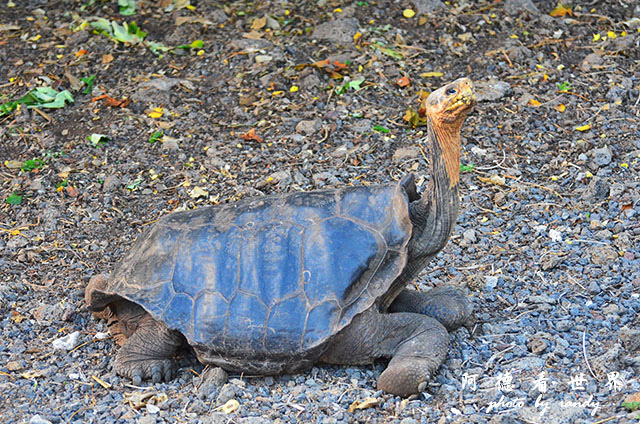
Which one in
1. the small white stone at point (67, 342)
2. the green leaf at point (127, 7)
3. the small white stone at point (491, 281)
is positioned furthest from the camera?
the green leaf at point (127, 7)

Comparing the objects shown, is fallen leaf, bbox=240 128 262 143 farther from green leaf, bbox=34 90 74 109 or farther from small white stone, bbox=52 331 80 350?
small white stone, bbox=52 331 80 350

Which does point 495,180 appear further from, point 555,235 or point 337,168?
point 337,168

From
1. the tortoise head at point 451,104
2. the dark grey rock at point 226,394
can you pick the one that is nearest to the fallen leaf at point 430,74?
the tortoise head at point 451,104

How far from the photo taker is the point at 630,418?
3811 millimetres

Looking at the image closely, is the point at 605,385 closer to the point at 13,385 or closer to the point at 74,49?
the point at 13,385

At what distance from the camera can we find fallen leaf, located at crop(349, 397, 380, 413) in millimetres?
4238

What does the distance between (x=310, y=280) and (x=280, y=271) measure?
175 mm

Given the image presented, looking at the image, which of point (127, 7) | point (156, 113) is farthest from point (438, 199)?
point (127, 7)

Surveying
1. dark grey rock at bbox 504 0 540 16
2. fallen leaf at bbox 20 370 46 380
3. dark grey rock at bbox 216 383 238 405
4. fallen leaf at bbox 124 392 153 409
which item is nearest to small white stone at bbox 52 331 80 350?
fallen leaf at bbox 20 370 46 380

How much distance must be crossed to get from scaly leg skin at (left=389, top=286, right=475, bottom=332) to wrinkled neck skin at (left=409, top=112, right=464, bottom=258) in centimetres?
32

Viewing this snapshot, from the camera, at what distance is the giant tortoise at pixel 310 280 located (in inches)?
174

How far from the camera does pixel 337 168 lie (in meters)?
6.67

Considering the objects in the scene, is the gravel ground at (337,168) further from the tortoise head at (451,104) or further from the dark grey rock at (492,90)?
the tortoise head at (451,104)

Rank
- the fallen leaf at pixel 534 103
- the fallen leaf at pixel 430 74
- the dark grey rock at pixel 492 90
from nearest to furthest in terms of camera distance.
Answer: the fallen leaf at pixel 534 103
the dark grey rock at pixel 492 90
the fallen leaf at pixel 430 74
